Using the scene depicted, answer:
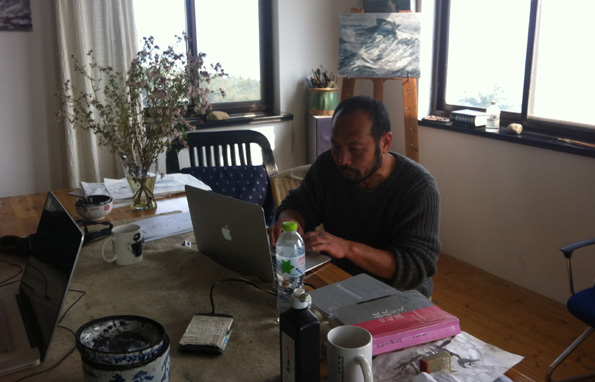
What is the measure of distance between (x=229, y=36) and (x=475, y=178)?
6.35 feet

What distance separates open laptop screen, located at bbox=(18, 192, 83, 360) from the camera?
1.08m

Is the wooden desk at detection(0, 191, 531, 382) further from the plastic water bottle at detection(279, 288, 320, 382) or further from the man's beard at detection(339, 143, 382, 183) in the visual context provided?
the man's beard at detection(339, 143, 382, 183)

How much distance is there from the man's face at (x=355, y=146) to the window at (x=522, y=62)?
1.70 meters

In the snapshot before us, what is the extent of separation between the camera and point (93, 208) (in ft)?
6.36

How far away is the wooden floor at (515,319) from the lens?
2.36m

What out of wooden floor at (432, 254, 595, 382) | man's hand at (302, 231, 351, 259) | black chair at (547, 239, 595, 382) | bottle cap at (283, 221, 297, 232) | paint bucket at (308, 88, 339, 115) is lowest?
wooden floor at (432, 254, 595, 382)

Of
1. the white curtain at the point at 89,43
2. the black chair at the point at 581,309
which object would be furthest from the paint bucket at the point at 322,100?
the black chair at the point at 581,309

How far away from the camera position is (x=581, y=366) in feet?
7.57

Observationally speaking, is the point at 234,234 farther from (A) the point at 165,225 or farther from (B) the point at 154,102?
(B) the point at 154,102

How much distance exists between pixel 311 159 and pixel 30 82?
195 centimetres

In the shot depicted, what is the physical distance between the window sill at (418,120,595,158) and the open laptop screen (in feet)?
7.86

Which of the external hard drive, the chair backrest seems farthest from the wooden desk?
the chair backrest

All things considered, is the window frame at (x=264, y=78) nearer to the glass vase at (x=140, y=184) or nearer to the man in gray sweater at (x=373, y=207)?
the glass vase at (x=140, y=184)

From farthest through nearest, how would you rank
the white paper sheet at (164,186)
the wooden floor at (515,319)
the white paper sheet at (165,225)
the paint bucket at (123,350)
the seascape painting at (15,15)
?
the seascape painting at (15,15) → the wooden floor at (515,319) → the white paper sheet at (164,186) → the white paper sheet at (165,225) → the paint bucket at (123,350)
